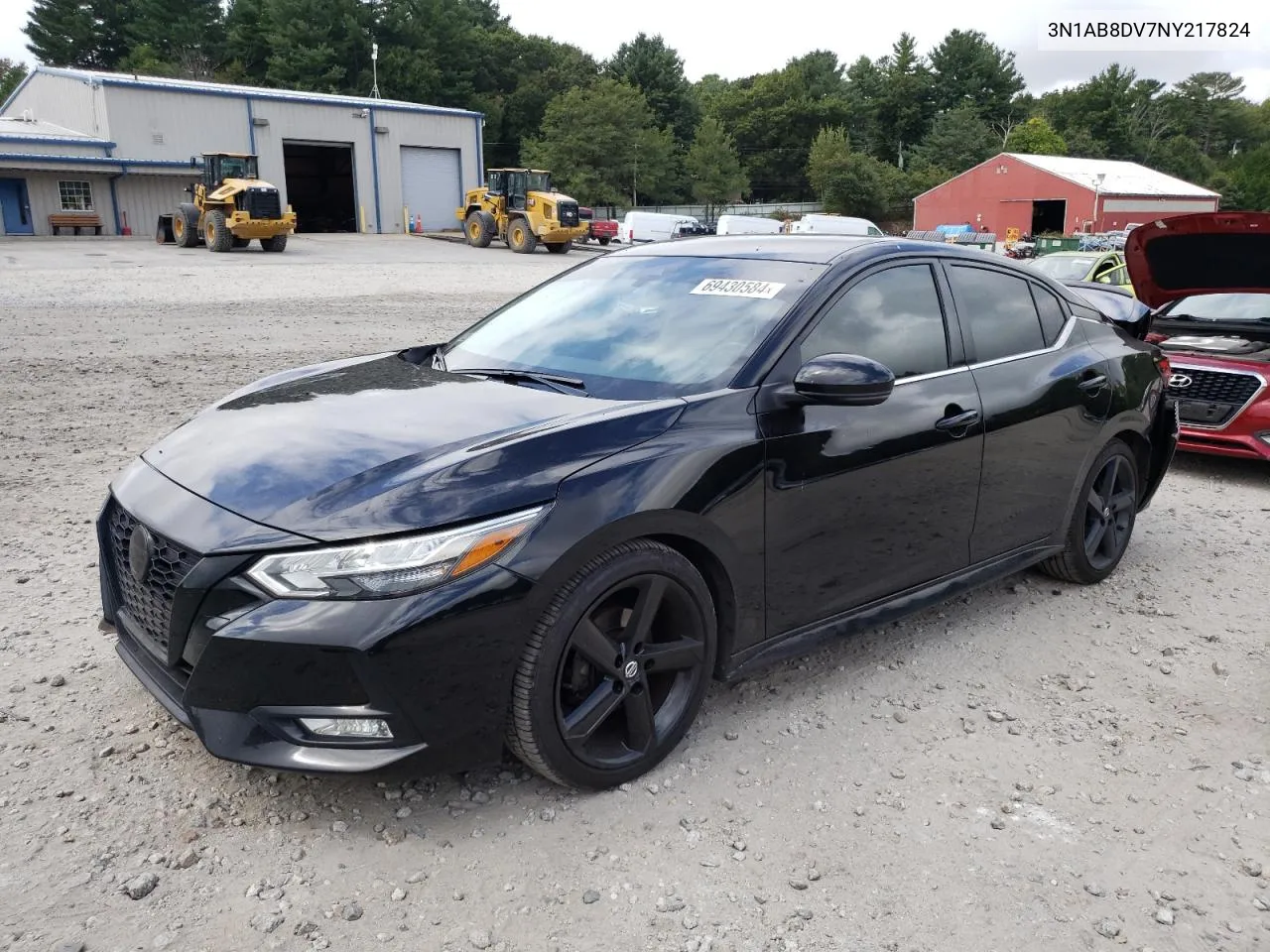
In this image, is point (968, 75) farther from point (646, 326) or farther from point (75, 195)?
point (646, 326)

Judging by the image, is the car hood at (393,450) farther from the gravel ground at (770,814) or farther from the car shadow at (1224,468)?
the car shadow at (1224,468)

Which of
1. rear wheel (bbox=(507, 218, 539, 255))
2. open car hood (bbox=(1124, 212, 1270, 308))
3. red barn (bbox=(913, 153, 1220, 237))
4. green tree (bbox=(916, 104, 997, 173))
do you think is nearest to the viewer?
open car hood (bbox=(1124, 212, 1270, 308))

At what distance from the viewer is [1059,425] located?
438 centimetres

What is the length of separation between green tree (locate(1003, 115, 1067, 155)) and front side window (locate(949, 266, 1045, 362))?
263 ft

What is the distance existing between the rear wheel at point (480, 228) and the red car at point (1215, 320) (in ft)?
93.3

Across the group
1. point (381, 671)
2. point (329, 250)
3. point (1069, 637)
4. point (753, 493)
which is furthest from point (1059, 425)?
point (329, 250)

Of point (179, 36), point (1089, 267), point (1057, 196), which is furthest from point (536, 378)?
point (179, 36)

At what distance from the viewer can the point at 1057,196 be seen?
5850 cm

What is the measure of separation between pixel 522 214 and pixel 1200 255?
27.6 metres

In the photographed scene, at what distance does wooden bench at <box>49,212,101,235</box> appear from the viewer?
35.8m

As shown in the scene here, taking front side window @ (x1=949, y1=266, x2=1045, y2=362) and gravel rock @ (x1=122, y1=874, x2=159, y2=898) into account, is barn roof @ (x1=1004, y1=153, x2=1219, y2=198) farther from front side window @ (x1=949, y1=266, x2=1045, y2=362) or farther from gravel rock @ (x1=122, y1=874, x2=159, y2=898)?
gravel rock @ (x1=122, y1=874, x2=159, y2=898)

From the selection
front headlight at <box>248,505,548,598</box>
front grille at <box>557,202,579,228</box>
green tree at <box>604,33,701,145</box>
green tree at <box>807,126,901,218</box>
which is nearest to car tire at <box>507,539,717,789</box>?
front headlight at <box>248,505,548,598</box>

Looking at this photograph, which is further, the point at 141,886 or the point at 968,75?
the point at 968,75

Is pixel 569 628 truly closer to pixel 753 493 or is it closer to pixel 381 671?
pixel 381 671
